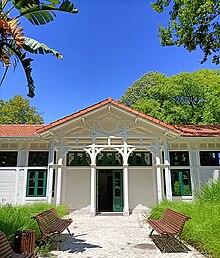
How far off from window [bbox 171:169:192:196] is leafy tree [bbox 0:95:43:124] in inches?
1052

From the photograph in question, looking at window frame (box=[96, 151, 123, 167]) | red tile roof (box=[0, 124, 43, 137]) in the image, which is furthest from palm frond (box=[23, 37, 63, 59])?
window frame (box=[96, 151, 123, 167])

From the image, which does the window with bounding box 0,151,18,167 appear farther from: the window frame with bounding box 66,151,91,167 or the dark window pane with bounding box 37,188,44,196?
the window frame with bounding box 66,151,91,167

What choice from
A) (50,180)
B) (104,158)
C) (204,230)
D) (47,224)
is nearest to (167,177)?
(104,158)

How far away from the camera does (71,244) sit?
6867mm

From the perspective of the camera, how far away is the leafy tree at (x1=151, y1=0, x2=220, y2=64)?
40.4ft

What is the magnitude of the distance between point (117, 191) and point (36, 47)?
10.2m

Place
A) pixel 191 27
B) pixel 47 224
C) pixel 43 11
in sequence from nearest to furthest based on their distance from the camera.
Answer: pixel 47 224, pixel 43 11, pixel 191 27

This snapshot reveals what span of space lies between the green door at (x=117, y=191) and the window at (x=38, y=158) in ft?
14.0

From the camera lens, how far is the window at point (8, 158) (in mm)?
14234

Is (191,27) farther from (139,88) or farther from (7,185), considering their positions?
(139,88)

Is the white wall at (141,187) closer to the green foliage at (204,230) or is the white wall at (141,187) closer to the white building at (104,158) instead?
the white building at (104,158)

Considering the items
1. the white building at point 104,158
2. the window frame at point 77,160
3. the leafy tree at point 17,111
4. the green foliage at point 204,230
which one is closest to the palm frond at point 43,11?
the white building at point 104,158

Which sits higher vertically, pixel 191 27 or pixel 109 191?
pixel 191 27

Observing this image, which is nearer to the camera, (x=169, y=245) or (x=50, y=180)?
(x=169, y=245)
